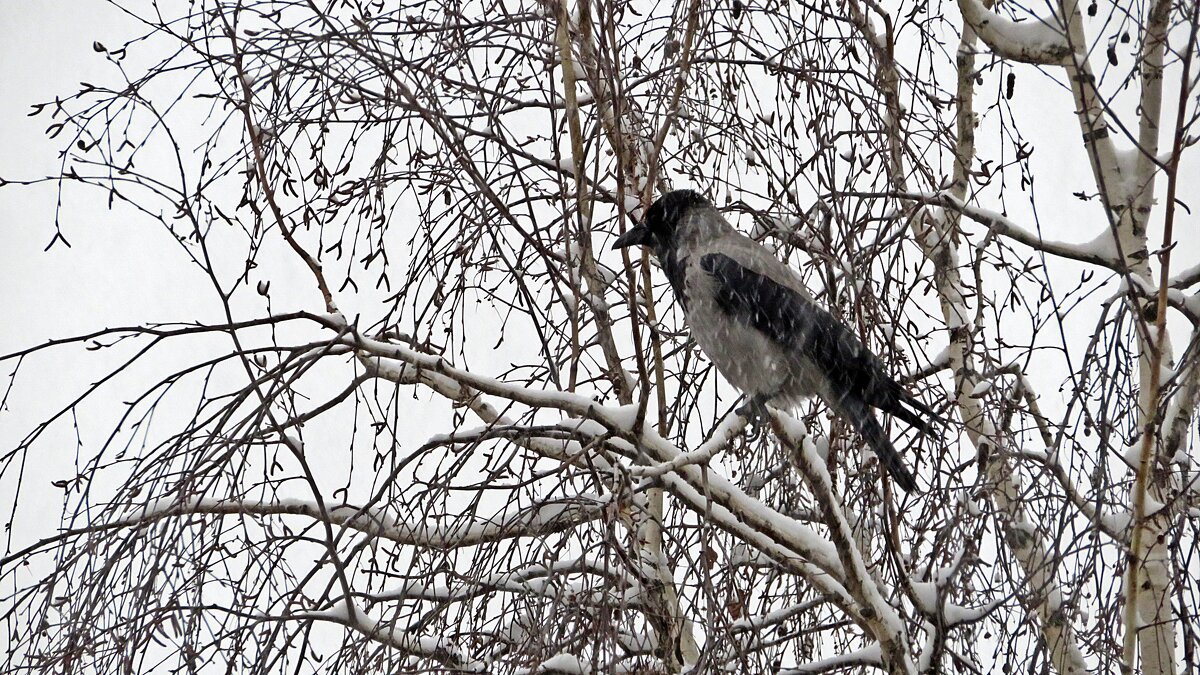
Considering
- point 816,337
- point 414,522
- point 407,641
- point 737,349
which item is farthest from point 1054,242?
point 407,641

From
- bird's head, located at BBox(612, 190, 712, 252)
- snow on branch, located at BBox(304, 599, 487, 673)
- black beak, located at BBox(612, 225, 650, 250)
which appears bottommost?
snow on branch, located at BBox(304, 599, 487, 673)

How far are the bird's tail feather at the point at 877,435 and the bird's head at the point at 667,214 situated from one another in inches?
37.7

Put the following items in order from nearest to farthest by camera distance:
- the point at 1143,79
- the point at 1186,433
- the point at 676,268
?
the point at 1186,433, the point at 1143,79, the point at 676,268

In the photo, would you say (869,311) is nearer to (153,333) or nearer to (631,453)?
(631,453)

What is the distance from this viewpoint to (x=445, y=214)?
3824 mm

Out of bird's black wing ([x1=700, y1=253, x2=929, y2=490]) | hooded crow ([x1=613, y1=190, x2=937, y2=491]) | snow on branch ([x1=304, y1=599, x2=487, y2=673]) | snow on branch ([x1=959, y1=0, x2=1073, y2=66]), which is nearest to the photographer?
snow on branch ([x1=304, y1=599, x2=487, y2=673])

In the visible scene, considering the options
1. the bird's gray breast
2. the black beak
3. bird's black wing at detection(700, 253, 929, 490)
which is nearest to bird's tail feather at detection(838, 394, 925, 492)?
bird's black wing at detection(700, 253, 929, 490)

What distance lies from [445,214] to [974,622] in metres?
2.15

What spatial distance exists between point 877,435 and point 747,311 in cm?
73

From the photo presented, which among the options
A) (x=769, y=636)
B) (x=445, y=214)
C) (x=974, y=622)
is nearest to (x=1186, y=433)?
(x=974, y=622)

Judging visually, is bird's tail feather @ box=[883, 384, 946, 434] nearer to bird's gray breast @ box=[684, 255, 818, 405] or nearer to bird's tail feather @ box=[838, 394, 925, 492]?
bird's tail feather @ box=[838, 394, 925, 492]

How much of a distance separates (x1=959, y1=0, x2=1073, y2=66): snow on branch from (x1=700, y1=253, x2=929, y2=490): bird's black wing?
1045 mm

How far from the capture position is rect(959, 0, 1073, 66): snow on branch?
353 centimetres

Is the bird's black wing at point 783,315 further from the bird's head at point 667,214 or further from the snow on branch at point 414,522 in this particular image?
the snow on branch at point 414,522
